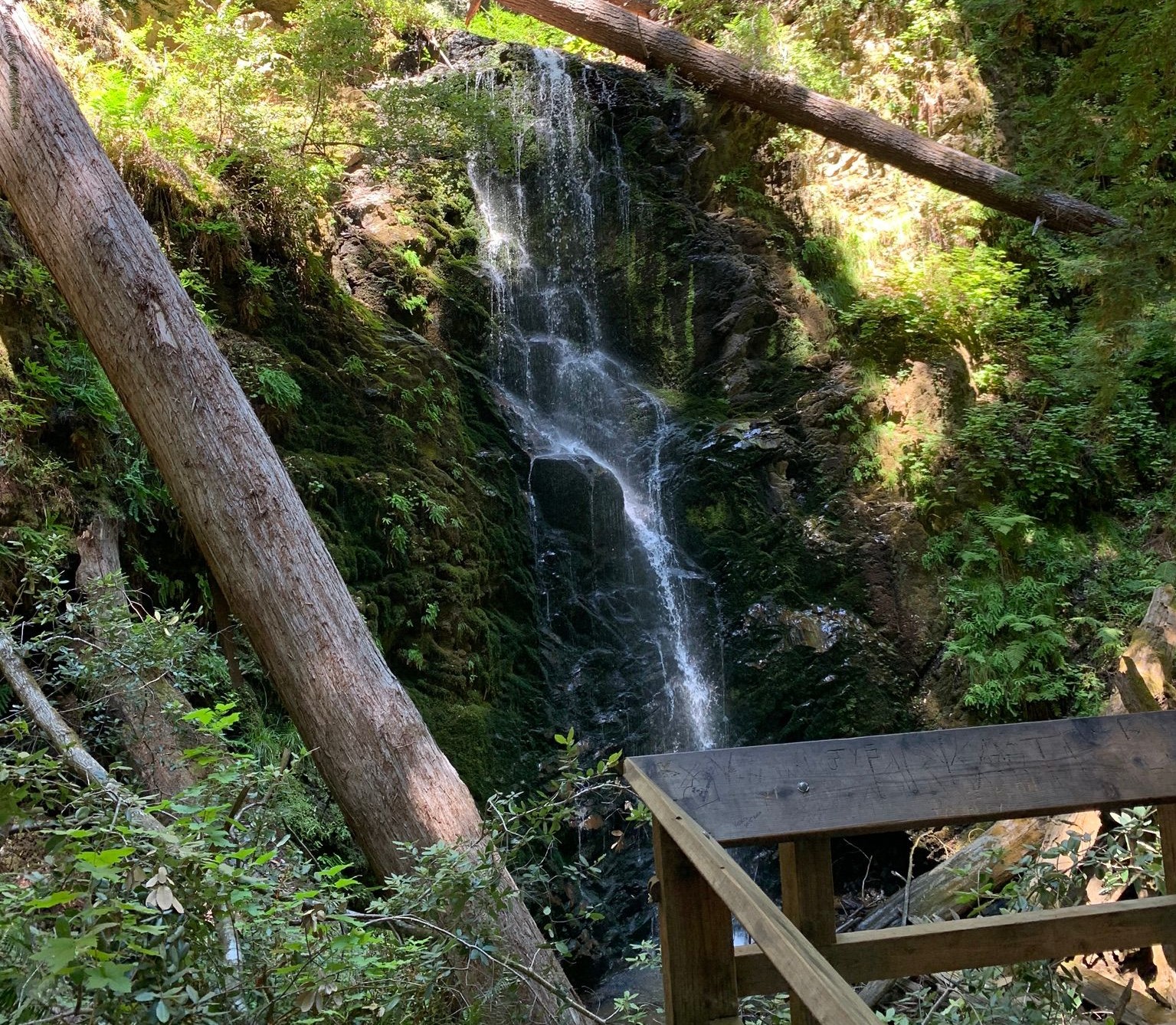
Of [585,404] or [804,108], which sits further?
[804,108]

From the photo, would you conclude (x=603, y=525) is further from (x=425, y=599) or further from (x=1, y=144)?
(x=1, y=144)

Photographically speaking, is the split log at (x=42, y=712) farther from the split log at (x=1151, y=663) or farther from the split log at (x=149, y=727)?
the split log at (x=1151, y=663)

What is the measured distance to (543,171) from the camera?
11.4 m

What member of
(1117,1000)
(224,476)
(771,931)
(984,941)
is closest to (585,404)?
(224,476)

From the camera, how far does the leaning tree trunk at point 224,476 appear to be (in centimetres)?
340

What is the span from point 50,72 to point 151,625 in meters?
2.71

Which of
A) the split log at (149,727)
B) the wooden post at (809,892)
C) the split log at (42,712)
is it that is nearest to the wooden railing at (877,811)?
the wooden post at (809,892)

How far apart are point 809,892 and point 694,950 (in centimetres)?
32

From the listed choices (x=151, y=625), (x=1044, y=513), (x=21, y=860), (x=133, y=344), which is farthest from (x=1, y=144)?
(x=1044, y=513)

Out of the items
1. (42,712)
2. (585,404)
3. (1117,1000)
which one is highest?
(42,712)

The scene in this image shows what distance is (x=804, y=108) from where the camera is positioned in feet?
36.1

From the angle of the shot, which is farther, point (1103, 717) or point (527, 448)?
point (527, 448)

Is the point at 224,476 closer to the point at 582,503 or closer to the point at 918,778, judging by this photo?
the point at 918,778

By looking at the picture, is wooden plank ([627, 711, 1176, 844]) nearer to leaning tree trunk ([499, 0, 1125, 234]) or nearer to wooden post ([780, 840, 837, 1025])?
wooden post ([780, 840, 837, 1025])
